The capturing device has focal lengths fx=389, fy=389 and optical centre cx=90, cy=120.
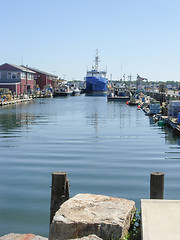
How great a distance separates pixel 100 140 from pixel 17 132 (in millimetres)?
8385

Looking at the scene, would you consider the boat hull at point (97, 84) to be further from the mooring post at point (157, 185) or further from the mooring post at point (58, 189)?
the mooring post at point (157, 185)

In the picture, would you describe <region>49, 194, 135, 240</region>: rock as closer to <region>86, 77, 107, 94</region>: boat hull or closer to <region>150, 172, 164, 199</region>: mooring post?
<region>150, 172, 164, 199</region>: mooring post

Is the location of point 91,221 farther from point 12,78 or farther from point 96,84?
point 96,84

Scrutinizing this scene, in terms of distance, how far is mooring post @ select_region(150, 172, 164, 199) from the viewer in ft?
26.9

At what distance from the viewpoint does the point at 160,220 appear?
7039 millimetres

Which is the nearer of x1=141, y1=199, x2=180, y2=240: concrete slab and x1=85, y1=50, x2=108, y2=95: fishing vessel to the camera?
x1=141, y1=199, x2=180, y2=240: concrete slab

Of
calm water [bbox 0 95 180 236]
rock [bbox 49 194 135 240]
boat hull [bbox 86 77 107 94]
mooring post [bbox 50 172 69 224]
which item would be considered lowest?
calm water [bbox 0 95 180 236]

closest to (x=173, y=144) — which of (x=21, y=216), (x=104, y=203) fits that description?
(x=21, y=216)

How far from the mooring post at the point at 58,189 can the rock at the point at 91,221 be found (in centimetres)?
52

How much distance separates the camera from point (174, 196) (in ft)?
41.3

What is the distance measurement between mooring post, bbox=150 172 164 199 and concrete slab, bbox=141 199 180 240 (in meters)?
0.26

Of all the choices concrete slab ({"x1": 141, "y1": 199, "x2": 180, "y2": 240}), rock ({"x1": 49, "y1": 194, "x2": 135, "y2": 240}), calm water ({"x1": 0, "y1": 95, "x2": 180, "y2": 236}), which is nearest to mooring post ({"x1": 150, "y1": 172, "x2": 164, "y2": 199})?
concrete slab ({"x1": 141, "y1": 199, "x2": 180, "y2": 240})

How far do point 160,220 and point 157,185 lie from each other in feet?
4.27

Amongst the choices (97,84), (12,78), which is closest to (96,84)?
(97,84)
